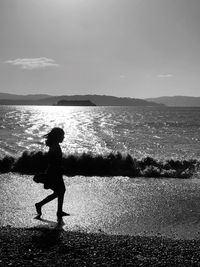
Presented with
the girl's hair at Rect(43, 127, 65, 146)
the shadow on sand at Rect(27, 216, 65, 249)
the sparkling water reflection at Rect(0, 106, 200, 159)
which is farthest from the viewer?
the sparkling water reflection at Rect(0, 106, 200, 159)

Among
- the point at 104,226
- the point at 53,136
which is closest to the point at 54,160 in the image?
the point at 53,136

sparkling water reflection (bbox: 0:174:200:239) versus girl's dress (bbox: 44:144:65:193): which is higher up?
girl's dress (bbox: 44:144:65:193)

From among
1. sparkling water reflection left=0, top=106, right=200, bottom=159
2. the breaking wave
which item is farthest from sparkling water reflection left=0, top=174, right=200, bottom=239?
sparkling water reflection left=0, top=106, right=200, bottom=159

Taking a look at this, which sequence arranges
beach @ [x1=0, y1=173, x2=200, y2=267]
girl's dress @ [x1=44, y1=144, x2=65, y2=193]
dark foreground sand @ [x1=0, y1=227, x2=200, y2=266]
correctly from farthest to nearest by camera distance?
girl's dress @ [x1=44, y1=144, x2=65, y2=193], beach @ [x1=0, y1=173, x2=200, y2=267], dark foreground sand @ [x1=0, y1=227, x2=200, y2=266]

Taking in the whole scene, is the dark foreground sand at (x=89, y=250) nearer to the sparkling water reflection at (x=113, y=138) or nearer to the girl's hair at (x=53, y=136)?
the girl's hair at (x=53, y=136)

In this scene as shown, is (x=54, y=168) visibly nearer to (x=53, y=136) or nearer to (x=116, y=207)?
(x=53, y=136)

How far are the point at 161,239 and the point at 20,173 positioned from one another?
10511mm

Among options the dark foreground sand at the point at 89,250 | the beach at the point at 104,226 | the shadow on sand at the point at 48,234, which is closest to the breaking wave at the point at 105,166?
the beach at the point at 104,226

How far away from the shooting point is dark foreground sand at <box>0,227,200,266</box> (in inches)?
229

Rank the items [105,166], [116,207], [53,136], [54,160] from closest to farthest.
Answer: [53,136]
[54,160]
[116,207]
[105,166]

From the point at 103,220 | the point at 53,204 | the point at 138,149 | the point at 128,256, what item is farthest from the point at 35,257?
the point at 138,149

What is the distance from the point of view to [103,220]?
9.17 meters

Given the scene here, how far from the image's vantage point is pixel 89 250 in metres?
6.36

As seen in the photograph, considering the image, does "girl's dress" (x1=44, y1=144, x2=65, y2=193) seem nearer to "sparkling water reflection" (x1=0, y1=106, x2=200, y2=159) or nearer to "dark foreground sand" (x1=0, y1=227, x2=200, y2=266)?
"dark foreground sand" (x1=0, y1=227, x2=200, y2=266)
